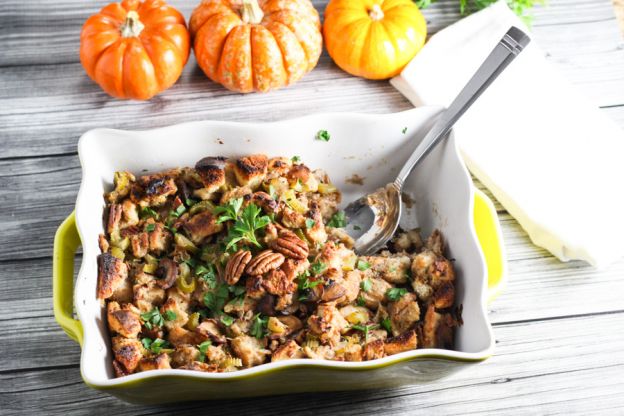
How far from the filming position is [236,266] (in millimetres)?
1826

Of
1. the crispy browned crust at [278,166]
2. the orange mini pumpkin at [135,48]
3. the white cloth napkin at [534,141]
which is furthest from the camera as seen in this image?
the orange mini pumpkin at [135,48]

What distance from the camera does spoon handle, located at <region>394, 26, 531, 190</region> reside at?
6.34 feet

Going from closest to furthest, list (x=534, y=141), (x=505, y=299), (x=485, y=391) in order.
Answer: (x=485, y=391) < (x=505, y=299) < (x=534, y=141)

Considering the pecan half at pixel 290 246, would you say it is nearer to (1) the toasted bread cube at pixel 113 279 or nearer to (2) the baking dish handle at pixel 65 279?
(1) the toasted bread cube at pixel 113 279

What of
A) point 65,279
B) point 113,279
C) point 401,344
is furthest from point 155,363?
point 401,344

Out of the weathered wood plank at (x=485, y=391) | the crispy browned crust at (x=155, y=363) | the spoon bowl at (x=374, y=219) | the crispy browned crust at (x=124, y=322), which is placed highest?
the spoon bowl at (x=374, y=219)

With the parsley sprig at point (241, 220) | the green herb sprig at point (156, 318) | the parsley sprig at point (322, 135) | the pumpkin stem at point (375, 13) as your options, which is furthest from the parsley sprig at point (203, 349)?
the pumpkin stem at point (375, 13)

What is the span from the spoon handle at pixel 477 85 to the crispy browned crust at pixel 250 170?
45 cm

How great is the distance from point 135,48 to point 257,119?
19.3 inches

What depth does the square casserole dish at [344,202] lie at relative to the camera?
1.61 metres

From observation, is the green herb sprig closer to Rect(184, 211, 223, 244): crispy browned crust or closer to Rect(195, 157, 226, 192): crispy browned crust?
Rect(184, 211, 223, 244): crispy browned crust

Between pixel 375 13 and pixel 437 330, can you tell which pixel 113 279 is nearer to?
pixel 437 330

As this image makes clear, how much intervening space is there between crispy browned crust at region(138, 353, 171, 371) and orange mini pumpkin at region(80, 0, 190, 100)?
1.08m

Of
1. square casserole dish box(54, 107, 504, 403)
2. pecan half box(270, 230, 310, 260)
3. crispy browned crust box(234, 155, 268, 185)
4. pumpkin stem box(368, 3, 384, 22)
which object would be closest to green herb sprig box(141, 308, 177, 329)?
square casserole dish box(54, 107, 504, 403)
